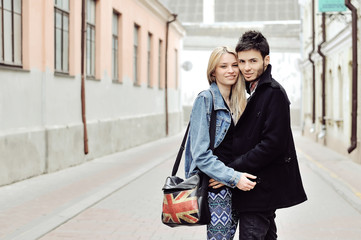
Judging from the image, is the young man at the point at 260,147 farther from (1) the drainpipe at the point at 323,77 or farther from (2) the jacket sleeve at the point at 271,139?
(1) the drainpipe at the point at 323,77

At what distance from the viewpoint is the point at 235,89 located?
130 inches

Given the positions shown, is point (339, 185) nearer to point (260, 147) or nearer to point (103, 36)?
point (260, 147)

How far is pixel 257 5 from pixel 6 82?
32891 mm

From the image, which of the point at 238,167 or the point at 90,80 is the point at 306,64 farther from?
the point at 238,167

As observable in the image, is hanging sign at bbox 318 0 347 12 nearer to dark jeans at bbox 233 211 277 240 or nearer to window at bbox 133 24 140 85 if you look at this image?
window at bbox 133 24 140 85

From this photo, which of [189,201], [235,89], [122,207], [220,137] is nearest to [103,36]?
[122,207]

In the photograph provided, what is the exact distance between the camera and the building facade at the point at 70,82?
33.9 ft

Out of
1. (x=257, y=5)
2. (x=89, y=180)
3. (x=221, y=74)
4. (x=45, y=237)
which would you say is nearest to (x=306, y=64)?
(x=257, y=5)

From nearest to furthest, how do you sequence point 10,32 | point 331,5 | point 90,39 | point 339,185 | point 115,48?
point 339,185
point 10,32
point 90,39
point 331,5
point 115,48

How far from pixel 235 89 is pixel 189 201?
25.8 inches

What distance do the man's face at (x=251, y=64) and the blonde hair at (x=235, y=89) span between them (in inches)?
2.4

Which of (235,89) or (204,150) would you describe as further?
(235,89)

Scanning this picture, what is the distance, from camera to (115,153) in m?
17.0

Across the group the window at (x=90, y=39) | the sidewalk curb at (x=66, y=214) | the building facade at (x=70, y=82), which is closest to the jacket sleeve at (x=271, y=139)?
the sidewalk curb at (x=66, y=214)
